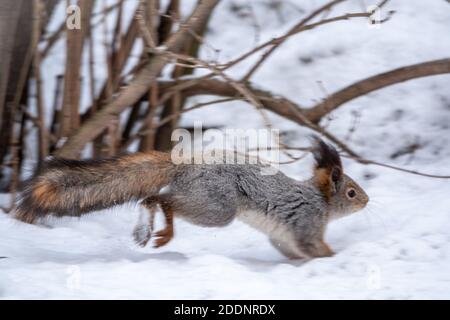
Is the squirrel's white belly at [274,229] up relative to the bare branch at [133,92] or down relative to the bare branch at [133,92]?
down

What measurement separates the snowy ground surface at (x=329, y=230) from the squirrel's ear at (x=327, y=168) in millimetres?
413

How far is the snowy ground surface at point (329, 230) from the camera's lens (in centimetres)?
438

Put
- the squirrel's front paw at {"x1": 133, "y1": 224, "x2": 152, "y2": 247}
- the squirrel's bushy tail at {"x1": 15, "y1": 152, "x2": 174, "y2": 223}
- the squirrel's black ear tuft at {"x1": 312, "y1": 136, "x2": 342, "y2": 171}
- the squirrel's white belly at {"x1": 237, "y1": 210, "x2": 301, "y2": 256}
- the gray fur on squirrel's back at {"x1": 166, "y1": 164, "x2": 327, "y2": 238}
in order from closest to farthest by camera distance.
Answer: the squirrel's bushy tail at {"x1": 15, "y1": 152, "x2": 174, "y2": 223} → the gray fur on squirrel's back at {"x1": 166, "y1": 164, "x2": 327, "y2": 238} → the squirrel's front paw at {"x1": 133, "y1": 224, "x2": 152, "y2": 247} → the squirrel's white belly at {"x1": 237, "y1": 210, "x2": 301, "y2": 256} → the squirrel's black ear tuft at {"x1": 312, "y1": 136, "x2": 342, "y2": 171}

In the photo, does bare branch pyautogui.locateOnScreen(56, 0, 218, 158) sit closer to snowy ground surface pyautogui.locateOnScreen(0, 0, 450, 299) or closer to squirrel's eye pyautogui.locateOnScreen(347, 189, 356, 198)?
snowy ground surface pyautogui.locateOnScreen(0, 0, 450, 299)

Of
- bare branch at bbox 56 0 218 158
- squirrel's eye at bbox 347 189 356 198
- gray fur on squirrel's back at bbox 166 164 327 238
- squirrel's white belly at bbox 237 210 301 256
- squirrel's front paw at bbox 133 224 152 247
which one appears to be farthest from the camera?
squirrel's eye at bbox 347 189 356 198

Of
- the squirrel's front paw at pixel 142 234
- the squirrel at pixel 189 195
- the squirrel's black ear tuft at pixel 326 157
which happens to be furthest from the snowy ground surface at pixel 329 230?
the squirrel's black ear tuft at pixel 326 157

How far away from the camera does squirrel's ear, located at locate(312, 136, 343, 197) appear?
570 centimetres

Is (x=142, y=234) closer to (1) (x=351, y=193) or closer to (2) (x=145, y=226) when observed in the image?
(2) (x=145, y=226)

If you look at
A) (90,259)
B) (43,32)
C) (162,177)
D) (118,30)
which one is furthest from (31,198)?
(43,32)

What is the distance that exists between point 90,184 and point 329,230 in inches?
80.0

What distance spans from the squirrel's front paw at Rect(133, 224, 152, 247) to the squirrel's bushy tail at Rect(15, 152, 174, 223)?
265mm

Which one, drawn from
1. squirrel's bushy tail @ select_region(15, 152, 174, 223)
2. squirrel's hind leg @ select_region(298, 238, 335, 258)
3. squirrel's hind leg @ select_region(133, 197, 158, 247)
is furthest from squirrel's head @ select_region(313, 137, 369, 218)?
squirrel's hind leg @ select_region(133, 197, 158, 247)

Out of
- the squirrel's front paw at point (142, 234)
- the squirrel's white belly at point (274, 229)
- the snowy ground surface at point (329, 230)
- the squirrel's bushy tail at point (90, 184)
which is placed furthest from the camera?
the squirrel's white belly at point (274, 229)

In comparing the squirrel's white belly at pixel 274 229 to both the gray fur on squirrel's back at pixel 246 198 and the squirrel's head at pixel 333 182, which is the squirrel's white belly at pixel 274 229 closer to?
the gray fur on squirrel's back at pixel 246 198
